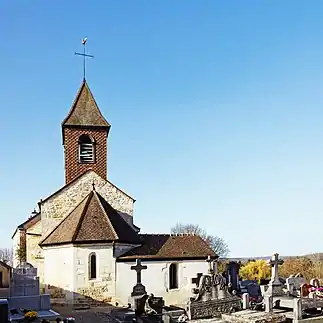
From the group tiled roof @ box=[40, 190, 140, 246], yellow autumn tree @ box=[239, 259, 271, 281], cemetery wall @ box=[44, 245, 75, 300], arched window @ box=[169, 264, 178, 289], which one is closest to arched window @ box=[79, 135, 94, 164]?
tiled roof @ box=[40, 190, 140, 246]

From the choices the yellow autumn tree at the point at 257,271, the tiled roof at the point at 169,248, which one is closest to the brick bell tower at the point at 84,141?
the tiled roof at the point at 169,248

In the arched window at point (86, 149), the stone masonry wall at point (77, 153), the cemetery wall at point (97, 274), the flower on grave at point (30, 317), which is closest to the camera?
the flower on grave at point (30, 317)

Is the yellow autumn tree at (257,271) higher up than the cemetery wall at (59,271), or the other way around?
the cemetery wall at (59,271)

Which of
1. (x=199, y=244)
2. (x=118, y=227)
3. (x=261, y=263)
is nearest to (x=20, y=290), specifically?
→ (x=118, y=227)

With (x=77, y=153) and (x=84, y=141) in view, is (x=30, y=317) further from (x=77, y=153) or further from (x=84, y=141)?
(x=84, y=141)

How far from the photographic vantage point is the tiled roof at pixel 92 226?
27.1 m

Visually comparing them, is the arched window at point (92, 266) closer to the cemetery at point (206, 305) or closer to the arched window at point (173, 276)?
the cemetery at point (206, 305)

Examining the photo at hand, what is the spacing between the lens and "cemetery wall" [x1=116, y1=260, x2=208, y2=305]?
27.3 m

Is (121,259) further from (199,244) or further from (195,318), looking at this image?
(195,318)

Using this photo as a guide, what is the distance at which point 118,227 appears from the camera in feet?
93.6

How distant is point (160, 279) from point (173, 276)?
1063 mm

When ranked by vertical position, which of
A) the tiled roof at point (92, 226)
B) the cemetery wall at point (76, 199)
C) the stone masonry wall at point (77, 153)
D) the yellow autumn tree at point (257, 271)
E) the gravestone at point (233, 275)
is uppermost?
the stone masonry wall at point (77, 153)

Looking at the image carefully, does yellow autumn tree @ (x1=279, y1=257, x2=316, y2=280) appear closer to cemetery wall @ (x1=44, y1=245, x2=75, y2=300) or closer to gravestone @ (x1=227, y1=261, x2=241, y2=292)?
gravestone @ (x1=227, y1=261, x2=241, y2=292)

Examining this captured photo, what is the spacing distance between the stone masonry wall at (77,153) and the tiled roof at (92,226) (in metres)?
2.23
